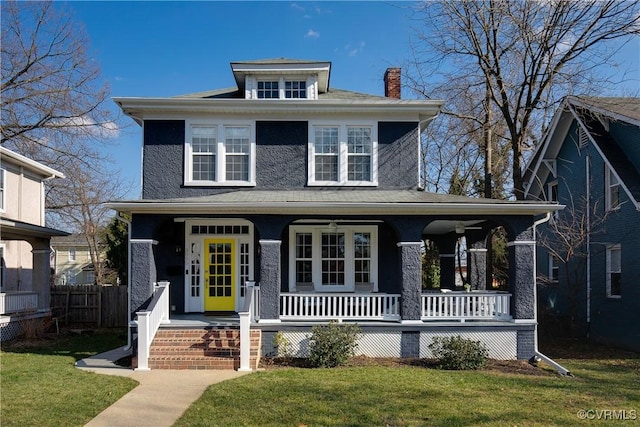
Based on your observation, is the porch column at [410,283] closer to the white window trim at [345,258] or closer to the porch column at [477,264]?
the white window trim at [345,258]

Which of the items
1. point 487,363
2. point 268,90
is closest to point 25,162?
point 268,90

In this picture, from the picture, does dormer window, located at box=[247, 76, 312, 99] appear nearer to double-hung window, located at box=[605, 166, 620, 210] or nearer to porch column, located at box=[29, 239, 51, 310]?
porch column, located at box=[29, 239, 51, 310]

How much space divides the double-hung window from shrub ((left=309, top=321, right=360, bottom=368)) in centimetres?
988

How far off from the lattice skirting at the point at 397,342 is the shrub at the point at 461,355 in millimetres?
857

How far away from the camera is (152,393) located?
8.20 m

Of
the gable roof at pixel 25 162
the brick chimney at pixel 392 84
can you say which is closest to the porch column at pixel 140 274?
the gable roof at pixel 25 162

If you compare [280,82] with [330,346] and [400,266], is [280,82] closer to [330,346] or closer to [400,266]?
[400,266]

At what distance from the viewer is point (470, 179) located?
28781 millimetres

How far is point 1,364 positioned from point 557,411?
1116 centimetres

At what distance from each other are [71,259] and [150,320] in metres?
44.2

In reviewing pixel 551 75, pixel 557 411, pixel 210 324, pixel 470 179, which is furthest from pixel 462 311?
pixel 470 179

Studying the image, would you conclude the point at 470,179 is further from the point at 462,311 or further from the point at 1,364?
the point at 1,364

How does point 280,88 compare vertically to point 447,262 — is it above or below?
above

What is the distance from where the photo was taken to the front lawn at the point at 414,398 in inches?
268
